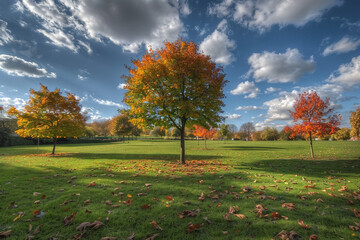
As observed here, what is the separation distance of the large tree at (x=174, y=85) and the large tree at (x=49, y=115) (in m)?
12.4

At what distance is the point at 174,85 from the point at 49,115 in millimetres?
17471

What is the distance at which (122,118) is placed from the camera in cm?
6381

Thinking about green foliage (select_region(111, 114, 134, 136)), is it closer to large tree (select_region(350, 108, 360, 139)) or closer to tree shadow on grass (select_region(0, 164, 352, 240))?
tree shadow on grass (select_region(0, 164, 352, 240))

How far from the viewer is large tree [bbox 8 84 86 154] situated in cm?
1845

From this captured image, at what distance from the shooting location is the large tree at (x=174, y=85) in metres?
11.4

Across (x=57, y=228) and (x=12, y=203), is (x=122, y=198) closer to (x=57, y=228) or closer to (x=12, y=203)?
(x=57, y=228)

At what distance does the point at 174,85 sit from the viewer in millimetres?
11836

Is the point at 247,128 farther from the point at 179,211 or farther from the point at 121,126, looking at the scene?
the point at 179,211

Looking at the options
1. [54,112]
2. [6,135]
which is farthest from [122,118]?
[54,112]

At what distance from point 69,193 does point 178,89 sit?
30.2 ft

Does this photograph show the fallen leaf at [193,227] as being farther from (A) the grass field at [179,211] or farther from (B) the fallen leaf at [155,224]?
(B) the fallen leaf at [155,224]

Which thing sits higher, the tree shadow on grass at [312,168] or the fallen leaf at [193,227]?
the fallen leaf at [193,227]

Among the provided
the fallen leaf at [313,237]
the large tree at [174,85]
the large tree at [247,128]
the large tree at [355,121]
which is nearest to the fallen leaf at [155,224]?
the fallen leaf at [313,237]

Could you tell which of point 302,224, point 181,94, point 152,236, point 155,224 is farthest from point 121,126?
point 302,224
